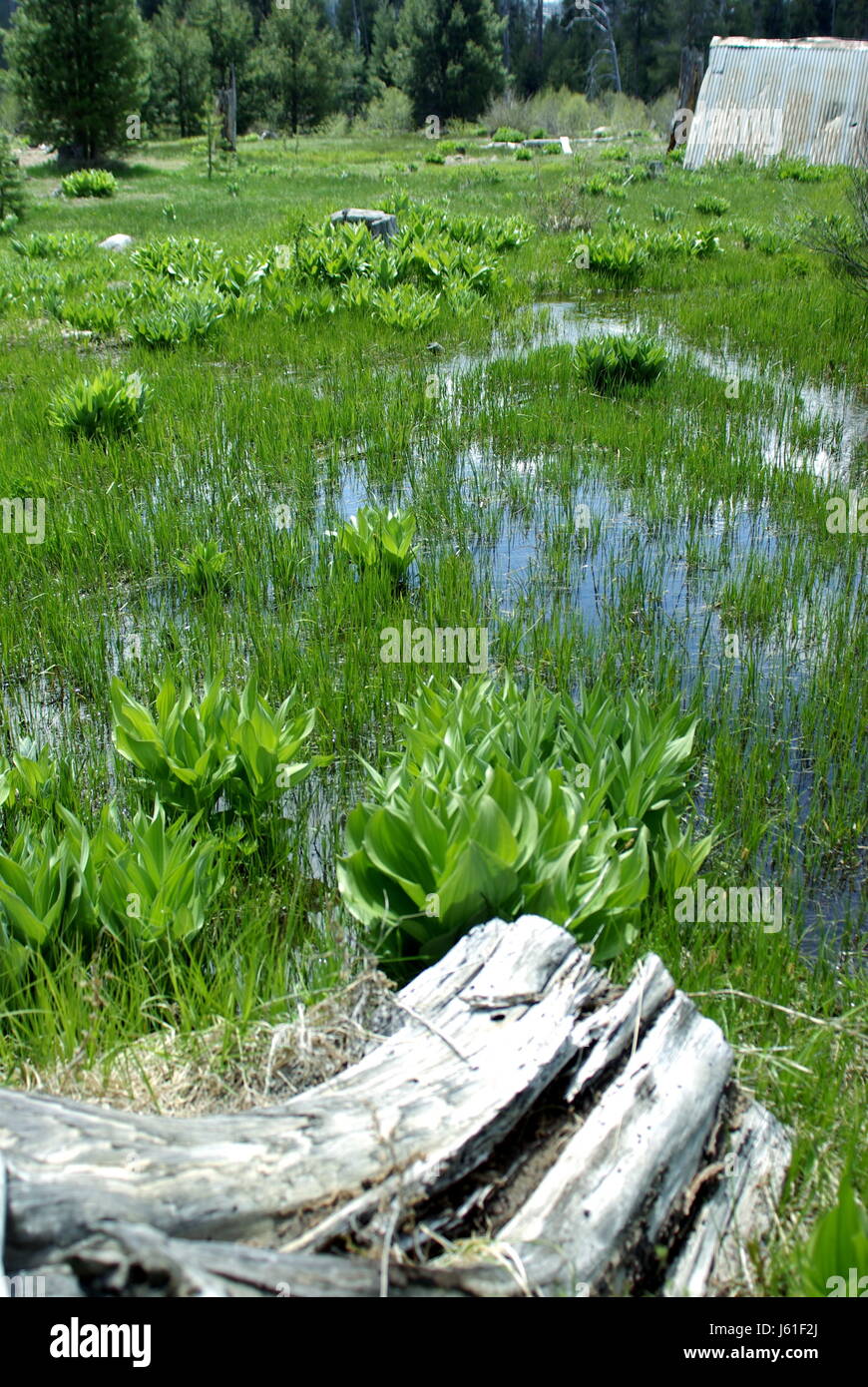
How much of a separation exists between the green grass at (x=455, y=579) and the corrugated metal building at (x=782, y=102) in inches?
779

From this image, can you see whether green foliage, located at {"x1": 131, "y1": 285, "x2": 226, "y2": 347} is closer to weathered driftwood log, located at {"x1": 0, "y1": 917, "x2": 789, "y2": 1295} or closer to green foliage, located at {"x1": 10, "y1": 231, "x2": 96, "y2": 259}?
green foliage, located at {"x1": 10, "y1": 231, "x2": 96, "y2": 259}

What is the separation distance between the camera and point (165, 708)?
11.0 feet

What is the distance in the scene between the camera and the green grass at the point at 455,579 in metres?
2.54

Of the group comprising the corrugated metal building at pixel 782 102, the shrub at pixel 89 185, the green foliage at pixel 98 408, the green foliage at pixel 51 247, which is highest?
the corrugated metal building at pixel 782 102

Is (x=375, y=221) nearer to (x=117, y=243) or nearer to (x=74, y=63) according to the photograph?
(x=117, y=243)

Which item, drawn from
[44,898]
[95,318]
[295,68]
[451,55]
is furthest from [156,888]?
[451,55]

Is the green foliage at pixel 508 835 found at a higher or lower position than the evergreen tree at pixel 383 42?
lower

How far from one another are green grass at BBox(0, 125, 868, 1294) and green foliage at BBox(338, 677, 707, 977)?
0.60ft

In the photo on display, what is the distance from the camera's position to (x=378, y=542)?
16.9 ft

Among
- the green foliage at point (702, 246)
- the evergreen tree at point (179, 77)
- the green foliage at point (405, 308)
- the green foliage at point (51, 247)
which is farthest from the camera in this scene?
the evergreen tree at point (179, 77)

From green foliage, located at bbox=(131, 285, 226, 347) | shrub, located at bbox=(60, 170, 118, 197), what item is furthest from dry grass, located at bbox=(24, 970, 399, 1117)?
shrub, located at bbox=(60, 170, 118, 197)

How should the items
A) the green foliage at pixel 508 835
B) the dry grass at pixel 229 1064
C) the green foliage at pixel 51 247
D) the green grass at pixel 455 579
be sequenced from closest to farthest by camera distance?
1. the dry grass at pixel 229 1064
2. the green foliage at pixel 508 835
3. the green grass at pixel 455 579
4. the green foliage at pixel 51 247

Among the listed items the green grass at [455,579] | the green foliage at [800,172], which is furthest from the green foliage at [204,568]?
the green foliage at [800,172]

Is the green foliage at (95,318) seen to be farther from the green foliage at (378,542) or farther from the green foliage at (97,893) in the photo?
the green foliage at (97,893)
